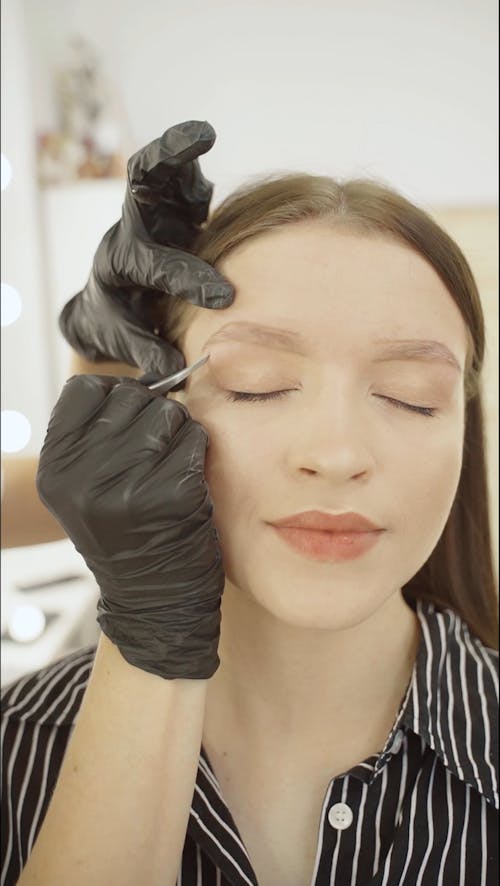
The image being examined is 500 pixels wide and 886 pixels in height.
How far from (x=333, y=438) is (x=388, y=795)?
0.46 metres

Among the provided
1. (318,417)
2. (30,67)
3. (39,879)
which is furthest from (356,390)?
(30,67)

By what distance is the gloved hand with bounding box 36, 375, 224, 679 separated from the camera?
72 cm

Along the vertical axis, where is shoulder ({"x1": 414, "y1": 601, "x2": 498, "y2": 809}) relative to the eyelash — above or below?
below

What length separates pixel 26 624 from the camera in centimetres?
173

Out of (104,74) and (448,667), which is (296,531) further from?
(104,74)

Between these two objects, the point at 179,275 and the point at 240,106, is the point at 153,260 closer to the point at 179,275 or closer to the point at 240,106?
the point at 179,275

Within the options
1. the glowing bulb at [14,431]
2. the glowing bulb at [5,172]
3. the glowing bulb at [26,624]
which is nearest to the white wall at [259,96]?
the glowing bulb at [5,172]

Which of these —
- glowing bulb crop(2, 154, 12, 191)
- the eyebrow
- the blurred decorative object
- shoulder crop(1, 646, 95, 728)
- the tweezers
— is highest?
the blurred decorative object

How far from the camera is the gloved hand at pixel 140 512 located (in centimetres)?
72

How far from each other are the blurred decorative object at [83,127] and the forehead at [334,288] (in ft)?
6.58

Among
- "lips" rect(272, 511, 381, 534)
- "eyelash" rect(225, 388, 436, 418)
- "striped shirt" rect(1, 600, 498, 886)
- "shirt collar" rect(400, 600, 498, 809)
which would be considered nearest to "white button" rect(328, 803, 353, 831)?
"striped shirt" rect(1, 600, 498, 886)

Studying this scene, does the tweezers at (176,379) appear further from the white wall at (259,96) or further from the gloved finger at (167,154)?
the white wall at (259,96)

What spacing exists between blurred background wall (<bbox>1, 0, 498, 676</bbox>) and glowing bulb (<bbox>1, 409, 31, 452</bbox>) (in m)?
0.29

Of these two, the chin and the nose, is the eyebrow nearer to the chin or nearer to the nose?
the nose
